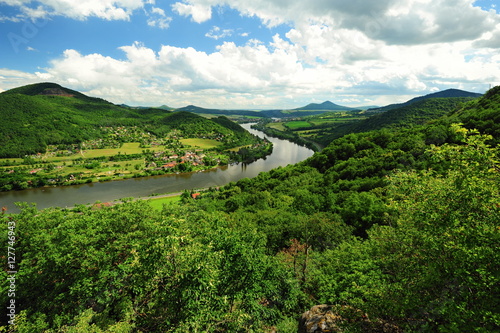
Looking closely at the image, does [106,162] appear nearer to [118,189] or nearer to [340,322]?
[118,189]

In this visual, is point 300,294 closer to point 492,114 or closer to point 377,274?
point 377,274

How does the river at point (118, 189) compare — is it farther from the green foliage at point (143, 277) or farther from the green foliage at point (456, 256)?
the green foliage at point (456, 256)

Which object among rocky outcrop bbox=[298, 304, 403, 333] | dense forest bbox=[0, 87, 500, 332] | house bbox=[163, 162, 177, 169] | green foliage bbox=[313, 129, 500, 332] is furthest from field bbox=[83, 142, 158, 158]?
green foliage bbox=[313, 129, 500, 332]

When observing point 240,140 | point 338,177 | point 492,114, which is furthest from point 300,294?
point 240,140

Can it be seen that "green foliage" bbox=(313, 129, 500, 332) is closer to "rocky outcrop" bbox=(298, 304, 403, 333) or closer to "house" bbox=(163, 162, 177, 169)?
"rocky outcrop" bbox=(298, 304, 403, 333)

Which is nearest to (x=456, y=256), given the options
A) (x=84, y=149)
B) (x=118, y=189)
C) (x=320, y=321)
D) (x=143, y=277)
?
(x=320, y=321)

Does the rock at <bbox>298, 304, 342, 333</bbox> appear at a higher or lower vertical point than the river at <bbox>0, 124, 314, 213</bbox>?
higher
